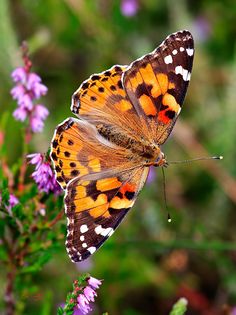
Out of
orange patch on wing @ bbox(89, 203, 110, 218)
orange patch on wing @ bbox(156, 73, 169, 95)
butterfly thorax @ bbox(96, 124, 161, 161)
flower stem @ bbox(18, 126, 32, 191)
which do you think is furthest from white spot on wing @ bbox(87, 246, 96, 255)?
orange patch on wing @ bbox(156, 73, 169, 95)

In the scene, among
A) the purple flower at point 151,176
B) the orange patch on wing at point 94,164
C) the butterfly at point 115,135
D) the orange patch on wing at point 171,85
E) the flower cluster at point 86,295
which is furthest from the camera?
the purple flower at point 151,176

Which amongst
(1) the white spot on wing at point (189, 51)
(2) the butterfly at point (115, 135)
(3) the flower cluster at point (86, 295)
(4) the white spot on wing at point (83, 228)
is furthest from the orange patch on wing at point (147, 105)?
(3) the flower cluster at point (86, 295)

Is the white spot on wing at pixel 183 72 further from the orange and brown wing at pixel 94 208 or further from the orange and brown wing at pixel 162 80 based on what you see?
the orange and brown wing at pixel 94 208

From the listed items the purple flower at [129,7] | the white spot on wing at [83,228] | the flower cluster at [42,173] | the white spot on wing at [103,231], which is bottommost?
the white spot on wing at [103,231]

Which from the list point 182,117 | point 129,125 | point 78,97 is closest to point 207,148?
point 182,117

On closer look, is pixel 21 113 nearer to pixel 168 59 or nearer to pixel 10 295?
pixel 168 59

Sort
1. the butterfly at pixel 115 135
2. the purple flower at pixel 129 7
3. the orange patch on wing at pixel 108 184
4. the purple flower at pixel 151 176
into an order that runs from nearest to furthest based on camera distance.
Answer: the butterfly at pixel 115 135 → the orange patch on wing at pixel 108 184 → the purple flower at pixel 151 176 → the purple flower at pixel 129 7
